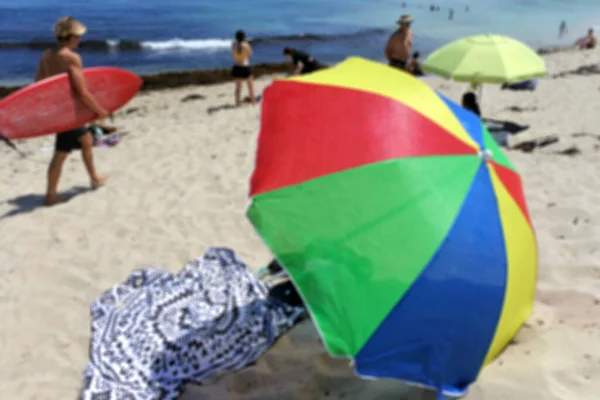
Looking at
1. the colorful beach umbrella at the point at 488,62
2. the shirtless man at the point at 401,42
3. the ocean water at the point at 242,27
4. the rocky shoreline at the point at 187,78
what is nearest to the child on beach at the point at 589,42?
the ocean water at the point at 242,27

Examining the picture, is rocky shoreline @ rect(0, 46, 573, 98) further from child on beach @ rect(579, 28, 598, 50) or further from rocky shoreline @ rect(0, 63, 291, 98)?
child on beach @ rect(579, 28, 598, 50)

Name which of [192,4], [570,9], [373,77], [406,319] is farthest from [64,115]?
[570,9]

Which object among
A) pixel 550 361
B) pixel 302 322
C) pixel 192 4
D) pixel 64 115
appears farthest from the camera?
pixel 192 4

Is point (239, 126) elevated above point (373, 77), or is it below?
below

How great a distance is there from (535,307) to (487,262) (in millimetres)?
1415

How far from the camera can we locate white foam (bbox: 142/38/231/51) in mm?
22562

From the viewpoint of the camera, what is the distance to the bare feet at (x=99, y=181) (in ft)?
18.8

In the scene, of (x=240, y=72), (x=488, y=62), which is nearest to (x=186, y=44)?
(x=240, y=72)

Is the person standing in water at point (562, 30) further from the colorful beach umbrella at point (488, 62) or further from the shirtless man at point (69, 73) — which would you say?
the shirtless man at point (69, 73)

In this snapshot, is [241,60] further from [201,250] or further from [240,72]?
[201,250]

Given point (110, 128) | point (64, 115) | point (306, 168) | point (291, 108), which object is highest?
point (291, 108)

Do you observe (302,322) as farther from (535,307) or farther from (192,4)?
(192,4)

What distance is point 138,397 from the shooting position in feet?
8.77

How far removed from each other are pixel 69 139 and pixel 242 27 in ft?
86.2
